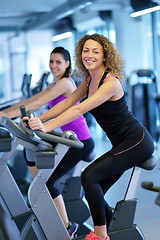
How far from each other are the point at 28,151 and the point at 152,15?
845 cm

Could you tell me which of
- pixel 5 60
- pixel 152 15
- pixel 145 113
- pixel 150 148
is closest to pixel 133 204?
pixel 150 148

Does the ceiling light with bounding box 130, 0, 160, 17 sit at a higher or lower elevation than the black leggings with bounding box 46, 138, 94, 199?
higher

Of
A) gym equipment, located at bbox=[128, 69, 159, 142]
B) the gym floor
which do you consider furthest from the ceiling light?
the gym floor

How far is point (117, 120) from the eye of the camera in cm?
221

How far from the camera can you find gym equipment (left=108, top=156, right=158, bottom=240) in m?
2.32

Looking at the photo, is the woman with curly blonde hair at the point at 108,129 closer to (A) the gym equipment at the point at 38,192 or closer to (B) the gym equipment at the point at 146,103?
(A) the gym equipment at the point at 38,192

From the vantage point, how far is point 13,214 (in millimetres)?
2811

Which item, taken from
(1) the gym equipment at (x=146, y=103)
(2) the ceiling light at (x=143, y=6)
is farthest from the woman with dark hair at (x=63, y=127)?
(2) the ceiling light at (x=143, y=6)

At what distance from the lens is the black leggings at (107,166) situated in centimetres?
221

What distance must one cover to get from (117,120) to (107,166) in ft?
0.92

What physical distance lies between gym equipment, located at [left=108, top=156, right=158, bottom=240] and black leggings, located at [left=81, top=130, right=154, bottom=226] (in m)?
0.10

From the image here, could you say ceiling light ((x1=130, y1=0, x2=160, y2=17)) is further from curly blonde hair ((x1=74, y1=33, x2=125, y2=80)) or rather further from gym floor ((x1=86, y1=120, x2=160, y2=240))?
curly blonde hair ((x1=74, y1=33, x2=125, y2=80))

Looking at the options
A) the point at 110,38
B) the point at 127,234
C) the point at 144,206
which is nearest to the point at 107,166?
the point at 127,234

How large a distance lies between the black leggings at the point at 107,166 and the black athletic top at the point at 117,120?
0.04 metres
